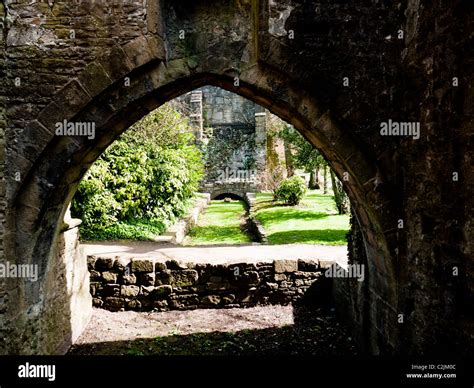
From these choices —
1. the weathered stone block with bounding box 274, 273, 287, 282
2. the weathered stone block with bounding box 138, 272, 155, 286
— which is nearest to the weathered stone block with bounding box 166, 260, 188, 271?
the weathered stone block with bounding box 138, 272, 155, 286

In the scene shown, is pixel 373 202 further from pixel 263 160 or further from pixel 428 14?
pixel 263 160

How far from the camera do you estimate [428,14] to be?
2.95 metres

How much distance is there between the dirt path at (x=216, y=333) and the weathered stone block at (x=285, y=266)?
0.62 m

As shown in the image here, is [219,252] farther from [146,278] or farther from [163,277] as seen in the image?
[146,278]

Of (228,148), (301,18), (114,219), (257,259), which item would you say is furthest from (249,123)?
(301,18)

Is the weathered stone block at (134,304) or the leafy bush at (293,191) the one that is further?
the leafy bush at (293,191)

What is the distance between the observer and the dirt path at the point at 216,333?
513cm

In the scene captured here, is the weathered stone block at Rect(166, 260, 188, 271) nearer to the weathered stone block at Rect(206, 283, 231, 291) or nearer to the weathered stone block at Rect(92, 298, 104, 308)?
the weathered stone block at Rect(206, 283, 231, 291)

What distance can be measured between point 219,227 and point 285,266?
683cm

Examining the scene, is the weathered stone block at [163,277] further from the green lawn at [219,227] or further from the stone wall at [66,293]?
the green lawn at [219,227]

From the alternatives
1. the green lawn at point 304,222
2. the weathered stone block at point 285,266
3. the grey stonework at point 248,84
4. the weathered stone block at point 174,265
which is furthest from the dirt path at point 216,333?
the green lawn at point 304,222

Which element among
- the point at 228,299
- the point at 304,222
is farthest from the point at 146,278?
the point at 304,222

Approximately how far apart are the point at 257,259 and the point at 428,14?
4447mm

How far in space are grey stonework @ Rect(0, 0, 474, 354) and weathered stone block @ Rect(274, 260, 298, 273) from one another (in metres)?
2.92
